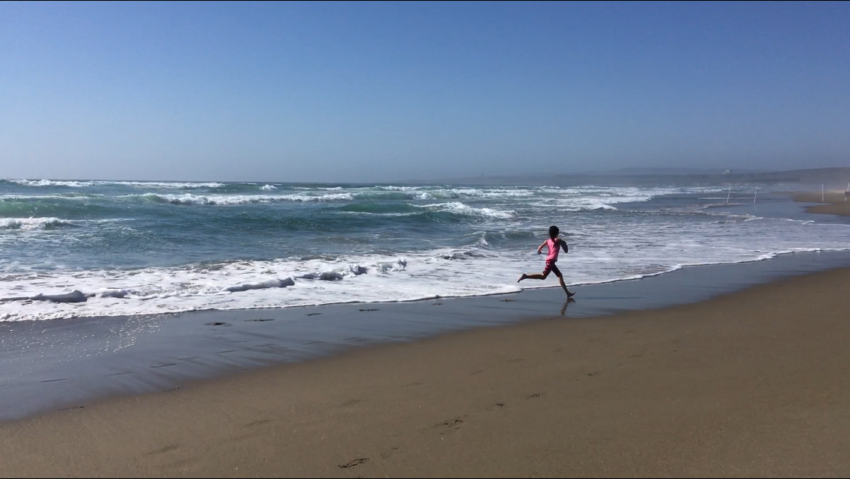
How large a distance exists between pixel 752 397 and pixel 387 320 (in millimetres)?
4159

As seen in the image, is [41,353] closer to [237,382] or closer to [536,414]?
[237,382]

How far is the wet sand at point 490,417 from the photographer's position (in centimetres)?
338

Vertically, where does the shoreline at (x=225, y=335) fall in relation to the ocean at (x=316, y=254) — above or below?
below

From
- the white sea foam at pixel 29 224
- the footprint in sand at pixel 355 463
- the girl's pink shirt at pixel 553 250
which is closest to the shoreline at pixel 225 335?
the girl's pink shirt at pixel 553 250

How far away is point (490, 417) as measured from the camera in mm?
3998

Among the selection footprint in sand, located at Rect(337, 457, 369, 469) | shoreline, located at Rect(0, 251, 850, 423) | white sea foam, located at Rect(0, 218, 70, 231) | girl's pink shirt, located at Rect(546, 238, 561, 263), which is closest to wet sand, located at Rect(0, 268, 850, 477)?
footprint in sand, located at Rect(337, 457, 369, 469)

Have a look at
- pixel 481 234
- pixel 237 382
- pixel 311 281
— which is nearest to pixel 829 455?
pixel 237 382

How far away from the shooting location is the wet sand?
3377 millimetres

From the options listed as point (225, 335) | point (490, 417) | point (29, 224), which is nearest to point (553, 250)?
point (225, 335)

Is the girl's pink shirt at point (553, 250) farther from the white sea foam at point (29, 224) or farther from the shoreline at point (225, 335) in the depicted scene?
the white sea foam at point (29, 224)

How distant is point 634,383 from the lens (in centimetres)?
469

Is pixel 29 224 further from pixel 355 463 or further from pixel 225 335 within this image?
pixel 355 463

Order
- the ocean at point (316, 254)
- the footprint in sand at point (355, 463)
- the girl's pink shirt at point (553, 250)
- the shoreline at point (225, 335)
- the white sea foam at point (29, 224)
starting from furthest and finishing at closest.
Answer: the white sea foam at point (29, 224) → the girl's pink shirt at point (553, 250) → the ocean at point (316, 254) → the shoreline at point (225, 335) → the footprint in sand at point (355, 463)

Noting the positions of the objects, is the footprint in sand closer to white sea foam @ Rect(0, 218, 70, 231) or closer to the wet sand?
the wet sand
